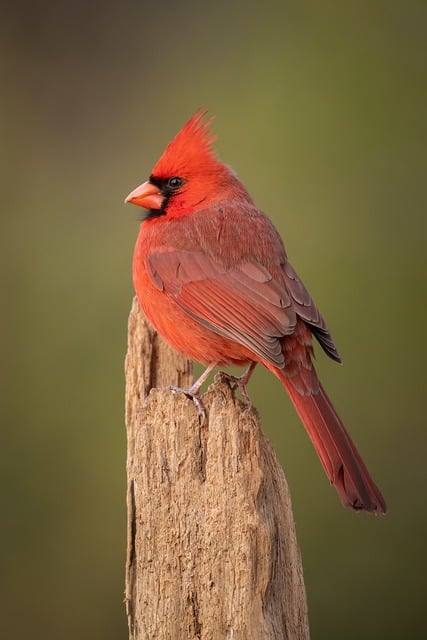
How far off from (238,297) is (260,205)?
2.30 meters

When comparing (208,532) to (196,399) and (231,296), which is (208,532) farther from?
(231,296)

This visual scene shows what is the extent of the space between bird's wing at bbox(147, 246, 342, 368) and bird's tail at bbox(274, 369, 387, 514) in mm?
146

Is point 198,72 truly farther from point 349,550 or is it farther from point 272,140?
point 349,550

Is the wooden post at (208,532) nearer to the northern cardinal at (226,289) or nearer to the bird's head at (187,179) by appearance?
the northern cardinal at (226,289)

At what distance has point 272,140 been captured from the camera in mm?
6309

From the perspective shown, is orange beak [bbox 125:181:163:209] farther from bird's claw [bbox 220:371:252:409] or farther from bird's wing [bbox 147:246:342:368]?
bird's claw [bbox 220:371:252:409]

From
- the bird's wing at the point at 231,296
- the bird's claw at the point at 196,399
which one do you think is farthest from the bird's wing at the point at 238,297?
the bird's claw at the point at 196,399

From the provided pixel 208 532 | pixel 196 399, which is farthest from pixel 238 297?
pixel 208 532

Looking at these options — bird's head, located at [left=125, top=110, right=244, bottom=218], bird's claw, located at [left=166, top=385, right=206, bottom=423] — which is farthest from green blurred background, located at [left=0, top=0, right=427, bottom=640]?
bird's claw, located at [left=166, top=385, right=206, bottom=423]

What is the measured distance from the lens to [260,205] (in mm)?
5961

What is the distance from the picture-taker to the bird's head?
13.6 feet

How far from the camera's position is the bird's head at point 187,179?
4148 millimetres

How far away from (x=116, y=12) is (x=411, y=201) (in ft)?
7.67

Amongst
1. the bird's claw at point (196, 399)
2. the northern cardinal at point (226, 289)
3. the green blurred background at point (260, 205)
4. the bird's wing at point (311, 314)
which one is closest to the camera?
the bird's claw at point (196, 399)
